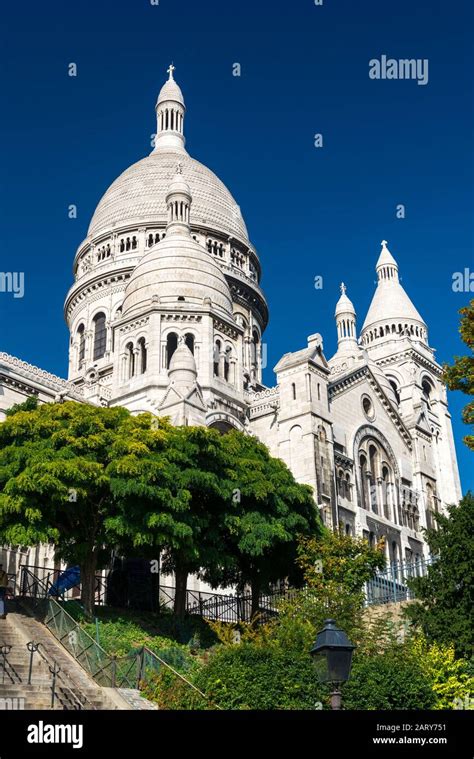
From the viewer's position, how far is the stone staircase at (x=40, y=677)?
62.2 ft

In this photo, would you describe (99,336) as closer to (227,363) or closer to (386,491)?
(227,363)

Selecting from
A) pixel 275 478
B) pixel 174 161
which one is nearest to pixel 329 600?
pixel 275 478

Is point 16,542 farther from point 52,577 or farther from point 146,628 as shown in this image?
point 52,577

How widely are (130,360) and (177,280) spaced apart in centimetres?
509

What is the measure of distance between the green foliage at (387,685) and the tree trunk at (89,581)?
9226 mm

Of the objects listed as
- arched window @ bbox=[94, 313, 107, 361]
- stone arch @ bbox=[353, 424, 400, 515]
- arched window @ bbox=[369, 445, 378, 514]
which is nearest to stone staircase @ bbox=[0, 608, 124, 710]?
stone arch @ bbox=[353, 424, 400, 515]

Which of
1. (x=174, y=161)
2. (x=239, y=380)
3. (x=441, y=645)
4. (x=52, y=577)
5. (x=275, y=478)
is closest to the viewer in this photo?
(x=441, y=645)

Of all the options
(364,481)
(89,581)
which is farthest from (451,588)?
(364,481)

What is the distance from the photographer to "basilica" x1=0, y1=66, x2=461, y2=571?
4438cm

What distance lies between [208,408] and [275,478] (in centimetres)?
1363

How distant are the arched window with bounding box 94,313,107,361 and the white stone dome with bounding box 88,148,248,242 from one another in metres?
7.25

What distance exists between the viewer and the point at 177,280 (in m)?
50.4

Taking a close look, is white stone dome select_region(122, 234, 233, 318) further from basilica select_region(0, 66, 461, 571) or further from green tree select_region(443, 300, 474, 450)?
green tree select_region(443, 300, 474, 450)
